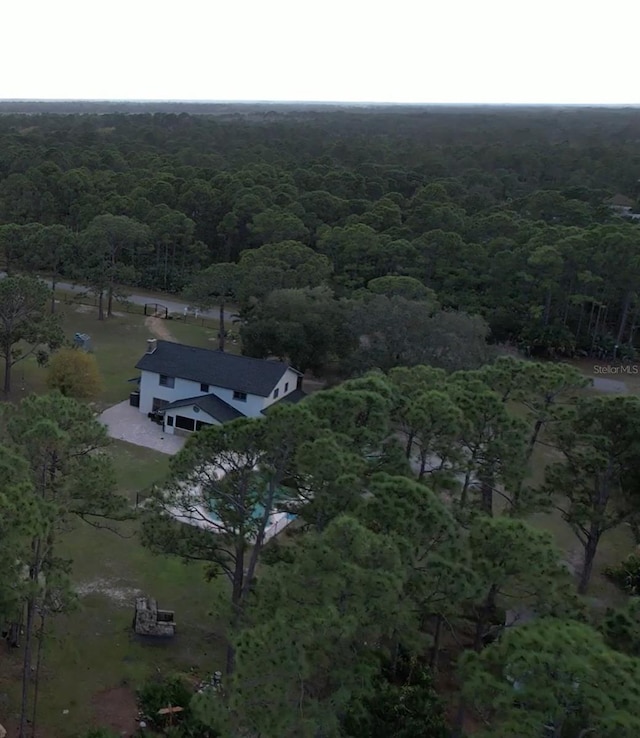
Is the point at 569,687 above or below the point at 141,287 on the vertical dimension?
above

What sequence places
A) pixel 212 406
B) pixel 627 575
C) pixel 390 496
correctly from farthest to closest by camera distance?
pixel 212 406
pixel 627 575
pixel 390 496

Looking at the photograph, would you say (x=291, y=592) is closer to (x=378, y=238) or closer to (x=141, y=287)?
(x=378, y=238)

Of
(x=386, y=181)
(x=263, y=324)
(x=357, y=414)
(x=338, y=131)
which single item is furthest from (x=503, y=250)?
(x=338, y=131)

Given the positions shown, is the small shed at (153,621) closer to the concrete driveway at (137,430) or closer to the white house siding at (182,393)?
the concrete driveway at (137,430)

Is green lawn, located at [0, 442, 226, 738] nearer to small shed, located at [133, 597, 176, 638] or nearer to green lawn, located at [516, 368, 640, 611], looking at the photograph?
small shed, located at [133, 597, 176, 638]

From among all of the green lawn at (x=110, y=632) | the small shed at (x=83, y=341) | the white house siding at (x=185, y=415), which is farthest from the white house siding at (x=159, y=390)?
the green lawn at (x=110, y=632)

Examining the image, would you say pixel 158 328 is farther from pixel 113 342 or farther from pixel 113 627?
pixel 113 627

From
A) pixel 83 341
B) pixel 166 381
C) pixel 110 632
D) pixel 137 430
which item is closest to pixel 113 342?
pixel 83 341
